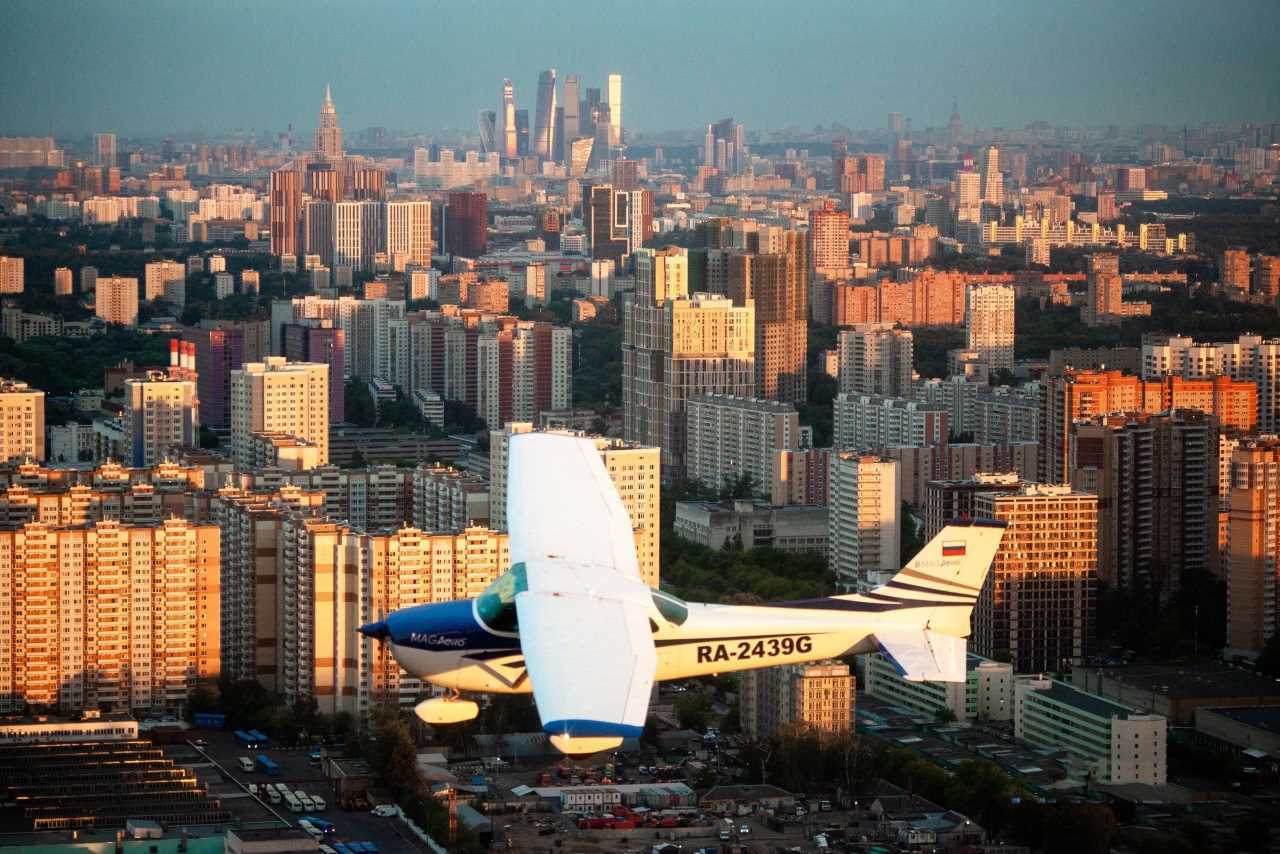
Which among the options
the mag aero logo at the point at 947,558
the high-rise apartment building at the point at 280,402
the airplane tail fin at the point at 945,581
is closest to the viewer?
the airplane tail fin at the point at 945,581

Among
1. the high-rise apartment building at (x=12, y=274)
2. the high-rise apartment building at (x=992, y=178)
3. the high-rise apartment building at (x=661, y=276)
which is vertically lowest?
the high-rise apartment building at (x=12, y=274)

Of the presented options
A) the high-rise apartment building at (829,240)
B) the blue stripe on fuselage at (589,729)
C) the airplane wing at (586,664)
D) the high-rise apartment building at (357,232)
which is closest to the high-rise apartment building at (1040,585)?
the airplane wing at (586,664)

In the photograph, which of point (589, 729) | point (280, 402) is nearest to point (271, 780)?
point (589, 729)

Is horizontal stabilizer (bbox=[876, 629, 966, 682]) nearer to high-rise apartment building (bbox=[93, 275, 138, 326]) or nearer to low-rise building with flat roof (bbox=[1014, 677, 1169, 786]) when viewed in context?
low-rise building with flat roof (bbox=[1014, 677, 1169, 786])

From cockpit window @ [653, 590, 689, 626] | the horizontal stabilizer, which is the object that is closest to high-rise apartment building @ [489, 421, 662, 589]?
the horizontal stabilizer

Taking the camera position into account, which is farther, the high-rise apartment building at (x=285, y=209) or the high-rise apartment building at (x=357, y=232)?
the high-rise apartment building at (x=285, y=209)

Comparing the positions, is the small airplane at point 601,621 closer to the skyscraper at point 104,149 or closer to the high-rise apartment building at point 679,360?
the high-rise apartment building at point 679,360
